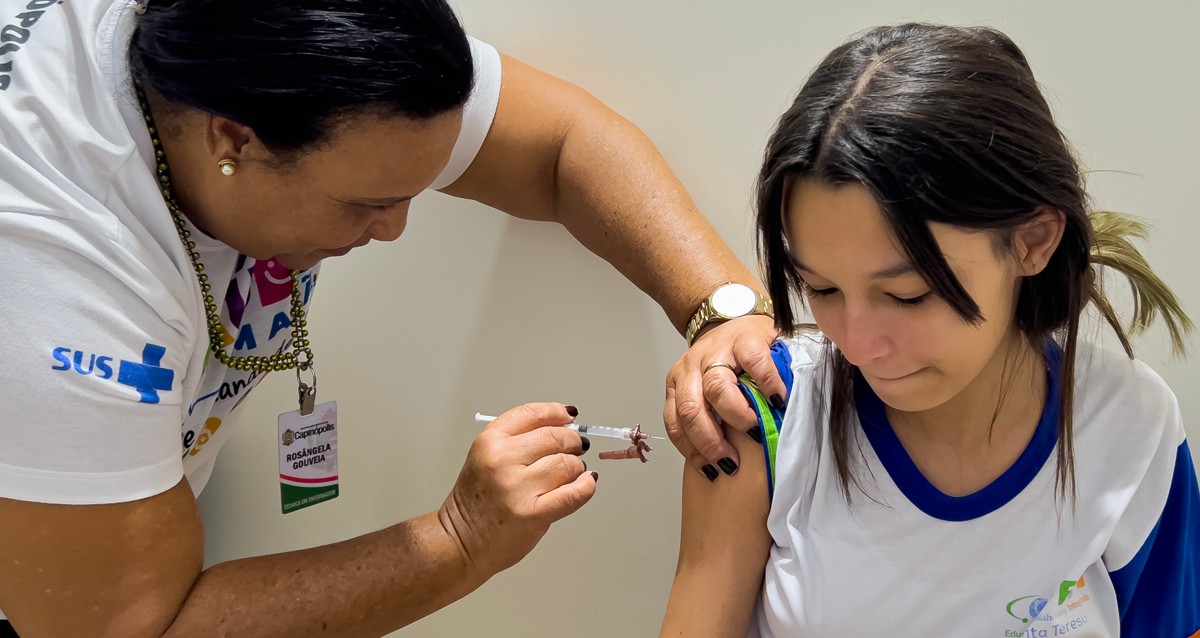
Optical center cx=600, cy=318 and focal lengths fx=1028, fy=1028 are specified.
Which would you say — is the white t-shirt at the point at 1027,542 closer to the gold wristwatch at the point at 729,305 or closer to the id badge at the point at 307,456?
the gold wristwatch at the point at 729,305

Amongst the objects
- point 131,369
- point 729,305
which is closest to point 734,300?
point 729,305

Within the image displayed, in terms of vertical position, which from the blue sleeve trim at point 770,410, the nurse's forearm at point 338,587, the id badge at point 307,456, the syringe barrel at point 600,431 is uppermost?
the blue sleeve trim at point 770,410

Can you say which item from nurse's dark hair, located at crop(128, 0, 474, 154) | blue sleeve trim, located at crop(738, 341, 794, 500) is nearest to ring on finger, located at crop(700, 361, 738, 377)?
blue sleeve trim, located at crop(738, 341, 794, 500)

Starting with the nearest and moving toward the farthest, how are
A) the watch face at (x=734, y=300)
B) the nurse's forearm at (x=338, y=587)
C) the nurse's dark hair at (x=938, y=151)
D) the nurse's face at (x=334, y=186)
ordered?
the nurse's dark hair at (x=938, y=151) < the nurse's face at (x=334, y=186) < the nurse's forearm at (x=338, y=587) < the watch face at (x=734, y=300)

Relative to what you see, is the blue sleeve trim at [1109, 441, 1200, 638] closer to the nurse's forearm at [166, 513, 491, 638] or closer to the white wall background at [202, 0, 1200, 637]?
the white wall background at [202, 0, 1200, 637]

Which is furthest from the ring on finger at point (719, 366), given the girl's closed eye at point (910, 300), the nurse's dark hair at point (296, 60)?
the nurse's dark hair at point (296, 60)

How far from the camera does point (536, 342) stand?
1.64 meters

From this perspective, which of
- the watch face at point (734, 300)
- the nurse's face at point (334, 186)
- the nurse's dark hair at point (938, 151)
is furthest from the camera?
the watch face at point (734, 300)

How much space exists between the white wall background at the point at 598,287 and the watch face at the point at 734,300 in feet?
0.68

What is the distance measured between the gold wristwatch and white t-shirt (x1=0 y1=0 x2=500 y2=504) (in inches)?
23.0

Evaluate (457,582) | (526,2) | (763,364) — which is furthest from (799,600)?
(526,2)

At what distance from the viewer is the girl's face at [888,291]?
2.93ft

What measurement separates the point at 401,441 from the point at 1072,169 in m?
1.20

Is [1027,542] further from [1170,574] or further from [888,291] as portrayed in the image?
[888,291]
